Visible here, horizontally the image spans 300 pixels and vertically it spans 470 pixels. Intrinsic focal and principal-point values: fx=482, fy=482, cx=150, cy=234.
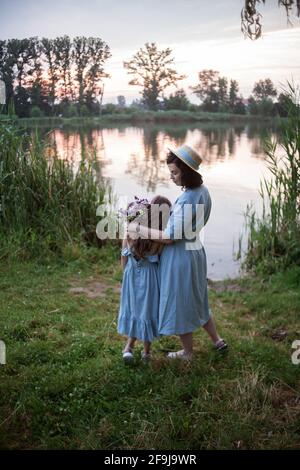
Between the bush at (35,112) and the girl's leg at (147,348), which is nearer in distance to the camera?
the girl's leg at (147,348)

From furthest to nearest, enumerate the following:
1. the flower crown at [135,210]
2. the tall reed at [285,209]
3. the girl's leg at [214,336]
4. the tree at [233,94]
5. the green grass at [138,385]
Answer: the tree at [233,94] < the tall reed at [285,209] < the girl's leg at [214,336] < the flower crown at [135,210] < the green grass at [138,385]

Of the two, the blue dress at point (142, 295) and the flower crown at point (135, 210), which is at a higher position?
the flower crown at point (135, 210)

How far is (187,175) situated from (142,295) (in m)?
0.85

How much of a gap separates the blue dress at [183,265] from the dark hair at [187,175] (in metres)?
0.04

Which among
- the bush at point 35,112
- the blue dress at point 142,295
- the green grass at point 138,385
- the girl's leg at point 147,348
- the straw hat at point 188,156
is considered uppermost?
the bush at point 35,112

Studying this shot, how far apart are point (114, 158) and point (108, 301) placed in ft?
43.3

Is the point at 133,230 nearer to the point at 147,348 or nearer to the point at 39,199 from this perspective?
the point at 147,348

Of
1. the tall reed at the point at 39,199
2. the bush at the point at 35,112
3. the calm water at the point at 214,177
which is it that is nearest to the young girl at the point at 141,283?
the tall reed at the point at 39,199

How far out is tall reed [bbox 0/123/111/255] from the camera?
20.6ft

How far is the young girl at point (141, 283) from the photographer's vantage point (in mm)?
3193
